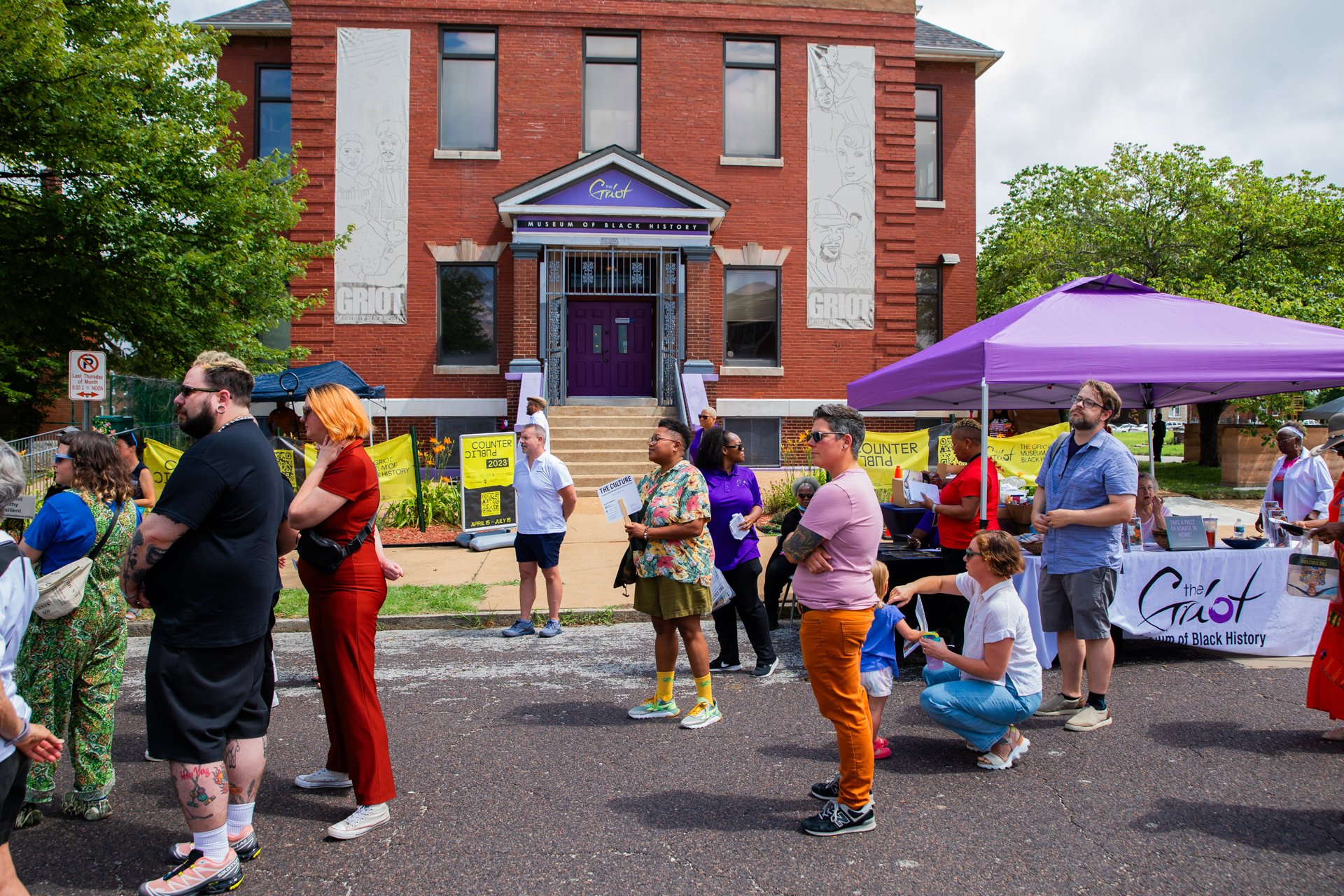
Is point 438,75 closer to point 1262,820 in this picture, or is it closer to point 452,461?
point 452,461

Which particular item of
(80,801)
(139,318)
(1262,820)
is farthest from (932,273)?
(80,801)

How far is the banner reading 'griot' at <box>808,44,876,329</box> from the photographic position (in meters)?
19.2

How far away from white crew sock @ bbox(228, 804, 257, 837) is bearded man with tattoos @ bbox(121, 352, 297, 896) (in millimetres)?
143

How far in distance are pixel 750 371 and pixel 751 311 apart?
1.29 m

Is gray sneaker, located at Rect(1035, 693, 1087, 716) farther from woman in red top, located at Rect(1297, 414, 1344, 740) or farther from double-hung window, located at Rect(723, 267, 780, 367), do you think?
double-hung window, located at Rect(723, 267, 780, 367)

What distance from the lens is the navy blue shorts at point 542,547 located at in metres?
7.78

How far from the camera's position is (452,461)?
18.4 m

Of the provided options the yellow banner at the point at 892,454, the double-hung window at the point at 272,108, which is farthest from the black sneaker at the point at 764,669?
the double-hung window at the point at 272,108

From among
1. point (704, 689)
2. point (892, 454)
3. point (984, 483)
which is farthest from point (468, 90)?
point (704, 689)

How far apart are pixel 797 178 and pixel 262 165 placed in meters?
10.2

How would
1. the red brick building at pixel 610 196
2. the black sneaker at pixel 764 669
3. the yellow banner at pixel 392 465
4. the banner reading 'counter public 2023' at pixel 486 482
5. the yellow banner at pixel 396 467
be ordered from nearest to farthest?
the black sneaker at pixel 764 669, the banner reading 'counter public 2023' at pixel 486 482, the yellow banner at pixel 392 465, the yellow banner at pixel 396 467, the red brick building at pixel 610 196

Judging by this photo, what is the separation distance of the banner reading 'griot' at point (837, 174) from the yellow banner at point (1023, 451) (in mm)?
8775

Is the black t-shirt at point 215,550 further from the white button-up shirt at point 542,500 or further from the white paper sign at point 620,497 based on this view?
the white button-up shirt at point 542,500

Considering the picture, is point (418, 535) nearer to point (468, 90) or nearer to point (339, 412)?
point (339, 412)
